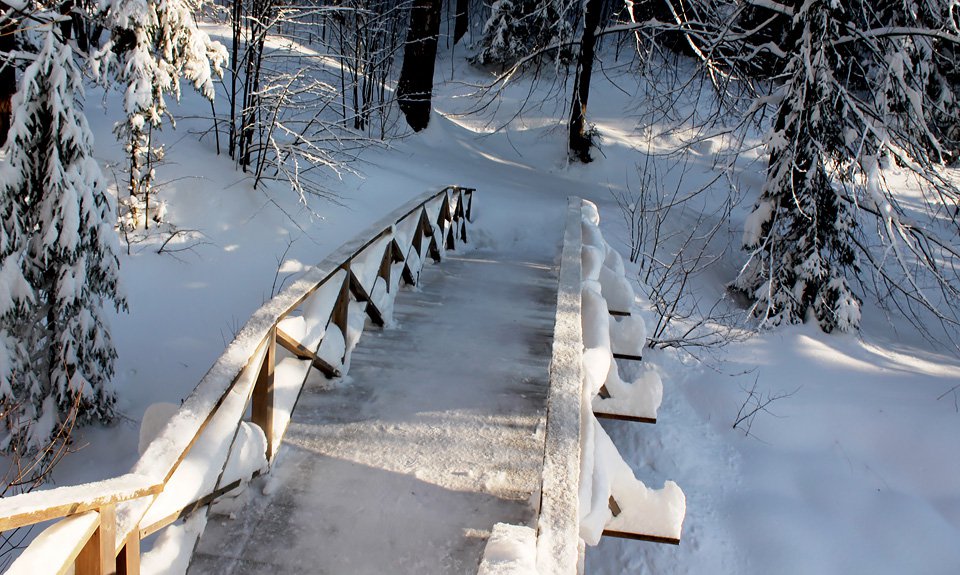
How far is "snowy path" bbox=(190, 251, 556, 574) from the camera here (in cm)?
300

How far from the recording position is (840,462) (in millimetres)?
5906

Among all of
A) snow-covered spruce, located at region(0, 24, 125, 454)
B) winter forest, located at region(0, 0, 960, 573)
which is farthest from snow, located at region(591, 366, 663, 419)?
snow-covered spruce, located at region(0, 24, 125, 454)

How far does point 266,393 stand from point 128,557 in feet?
4.66

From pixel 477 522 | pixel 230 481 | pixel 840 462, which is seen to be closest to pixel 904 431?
pixel 840 462

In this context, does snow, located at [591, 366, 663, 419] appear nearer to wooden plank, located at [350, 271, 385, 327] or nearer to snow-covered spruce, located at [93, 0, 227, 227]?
wooden plank, located at [350, 271, 385, 327]

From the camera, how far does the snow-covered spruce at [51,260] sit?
4723 mm

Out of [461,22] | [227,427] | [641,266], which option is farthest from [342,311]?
[461,22]

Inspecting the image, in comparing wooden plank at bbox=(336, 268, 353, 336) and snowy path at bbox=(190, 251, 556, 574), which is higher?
wooden plank at bbox=(336, 268, 353, 336)

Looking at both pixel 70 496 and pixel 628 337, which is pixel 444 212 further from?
pixel 70 496

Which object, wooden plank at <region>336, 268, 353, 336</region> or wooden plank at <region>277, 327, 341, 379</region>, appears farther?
wooden plank at <region>336, 268, 353, 336</region>

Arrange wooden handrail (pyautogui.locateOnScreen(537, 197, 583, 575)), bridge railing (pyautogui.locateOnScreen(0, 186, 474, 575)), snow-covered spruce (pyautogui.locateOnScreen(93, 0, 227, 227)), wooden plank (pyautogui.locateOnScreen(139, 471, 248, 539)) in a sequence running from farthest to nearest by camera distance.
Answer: snow-covered spruce (pyautogui.locateOnScreen(93, 0, 227, 227)), wooden plank (pyautogui.locateOnScreen(139, 471, 248, 539)), wooden handrail (pyautogui.locateOnScreen(537, 197, 583, 575)), bridge railing (pyautogui.locateOnScreen(0, 186, 474, 575))

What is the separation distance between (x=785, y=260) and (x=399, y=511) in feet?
24.4

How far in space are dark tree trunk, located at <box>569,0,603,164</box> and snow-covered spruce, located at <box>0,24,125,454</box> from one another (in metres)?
9.36

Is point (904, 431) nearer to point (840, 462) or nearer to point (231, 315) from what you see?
point (840, 462)
